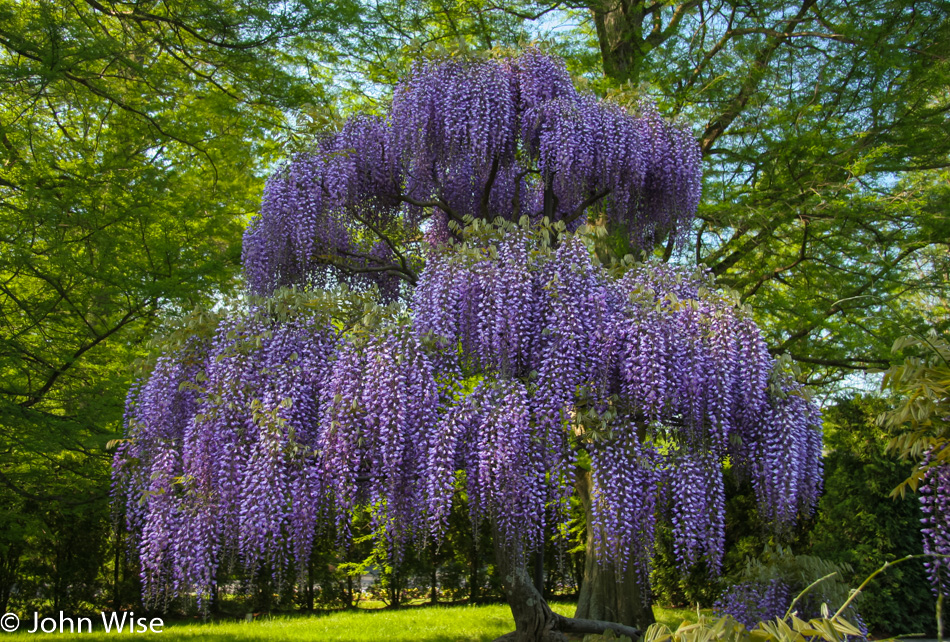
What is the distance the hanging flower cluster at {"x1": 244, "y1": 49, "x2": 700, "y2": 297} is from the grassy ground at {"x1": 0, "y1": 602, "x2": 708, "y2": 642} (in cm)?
428

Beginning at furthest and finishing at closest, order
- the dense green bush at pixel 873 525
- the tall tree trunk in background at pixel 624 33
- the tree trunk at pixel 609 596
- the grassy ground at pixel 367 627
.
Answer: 1. the tall tree trunk in background at pixel 624 33
2. the dense green bush at pixel 873 525
3. the grassy ground at pixel 367 627
4. the tree trunk at pixel 609 596

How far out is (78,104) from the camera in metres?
9.08

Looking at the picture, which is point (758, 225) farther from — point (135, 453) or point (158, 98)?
point (158, 98)

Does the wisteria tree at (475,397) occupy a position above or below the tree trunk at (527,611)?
above

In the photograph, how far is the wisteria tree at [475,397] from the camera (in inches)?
175

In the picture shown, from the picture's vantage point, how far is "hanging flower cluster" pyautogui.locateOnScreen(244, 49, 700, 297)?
18.5ft

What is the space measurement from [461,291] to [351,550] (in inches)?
289

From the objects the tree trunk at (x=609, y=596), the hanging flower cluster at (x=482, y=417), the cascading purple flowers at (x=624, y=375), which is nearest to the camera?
the hanging flower cluster at (x=482, y=417)

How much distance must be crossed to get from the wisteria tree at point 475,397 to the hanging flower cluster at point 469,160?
26 millimetres

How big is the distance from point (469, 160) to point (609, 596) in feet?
16.1

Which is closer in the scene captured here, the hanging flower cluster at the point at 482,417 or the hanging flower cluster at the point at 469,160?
the hanging flower cluster at the point at 482,417

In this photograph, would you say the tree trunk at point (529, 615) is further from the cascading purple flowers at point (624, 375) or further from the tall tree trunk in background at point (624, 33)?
the tall tree trunk in background at point (624, 33)

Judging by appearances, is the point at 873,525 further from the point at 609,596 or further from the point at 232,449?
the point at 232,449

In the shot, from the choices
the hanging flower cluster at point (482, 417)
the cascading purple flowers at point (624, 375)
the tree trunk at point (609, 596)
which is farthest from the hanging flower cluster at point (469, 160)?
the tree trunk at point (609, 596)
